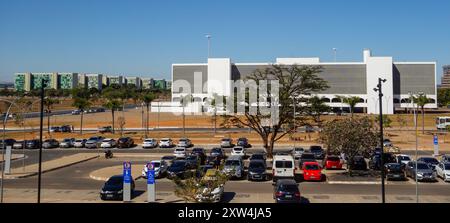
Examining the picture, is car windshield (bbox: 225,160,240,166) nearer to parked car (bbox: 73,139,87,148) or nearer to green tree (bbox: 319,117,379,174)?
green tree (bbox: 319,117,379,174)

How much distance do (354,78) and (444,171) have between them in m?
97.8

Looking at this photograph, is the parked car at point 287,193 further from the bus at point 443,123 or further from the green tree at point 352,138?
the bus at point 443,123

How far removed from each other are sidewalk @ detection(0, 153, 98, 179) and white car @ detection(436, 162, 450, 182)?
3127 cm

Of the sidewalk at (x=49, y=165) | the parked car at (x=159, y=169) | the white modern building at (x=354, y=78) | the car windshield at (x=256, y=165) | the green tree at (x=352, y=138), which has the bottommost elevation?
the sidewalk at (x=49, y=165)

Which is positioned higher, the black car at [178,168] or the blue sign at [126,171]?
the blue sign at [126,171]

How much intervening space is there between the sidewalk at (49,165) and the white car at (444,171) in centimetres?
3127

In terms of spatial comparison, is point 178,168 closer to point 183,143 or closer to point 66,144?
point 183,143

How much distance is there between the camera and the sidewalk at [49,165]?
33625 mm

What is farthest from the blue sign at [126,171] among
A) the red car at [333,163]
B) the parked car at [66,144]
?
the parked car at [66,144]

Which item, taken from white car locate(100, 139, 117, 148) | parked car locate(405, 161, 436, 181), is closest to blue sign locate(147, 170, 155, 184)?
parked car locate(405, 161, 436, 181)

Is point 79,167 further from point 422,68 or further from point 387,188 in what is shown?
point 422,68

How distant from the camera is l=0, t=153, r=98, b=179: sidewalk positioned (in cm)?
3362

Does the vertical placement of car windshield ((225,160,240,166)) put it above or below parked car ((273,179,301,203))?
above
